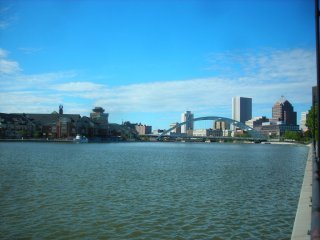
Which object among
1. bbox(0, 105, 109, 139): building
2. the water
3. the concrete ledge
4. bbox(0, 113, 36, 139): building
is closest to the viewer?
the concrete ledge

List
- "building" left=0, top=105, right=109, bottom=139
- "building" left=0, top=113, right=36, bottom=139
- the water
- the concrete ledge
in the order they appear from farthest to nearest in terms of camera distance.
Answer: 1. "building" left=0, top=105, right=109, bottom=139
2. "building" left=0, top=113, right=36, bottom=139
3. the water
4. the concrete ledge

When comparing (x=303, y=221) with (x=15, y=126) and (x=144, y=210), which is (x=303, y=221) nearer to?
(x=144, y=210)

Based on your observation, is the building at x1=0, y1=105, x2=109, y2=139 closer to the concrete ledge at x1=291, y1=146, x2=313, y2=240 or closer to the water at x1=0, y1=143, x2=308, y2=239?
the water at x1=0, y1=143, x2=308, y2=239

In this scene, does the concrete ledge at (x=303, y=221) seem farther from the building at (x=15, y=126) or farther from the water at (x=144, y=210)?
the building at (x=15, y=126)

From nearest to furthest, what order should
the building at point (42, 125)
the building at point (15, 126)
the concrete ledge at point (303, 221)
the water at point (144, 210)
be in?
1. the concrete ledge at point (303, 221)
2. the water at point (144, 210)
3. the building at point (15, 126)
4. the building at point (42, 125)

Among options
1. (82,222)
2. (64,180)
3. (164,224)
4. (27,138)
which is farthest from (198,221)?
(27,138)

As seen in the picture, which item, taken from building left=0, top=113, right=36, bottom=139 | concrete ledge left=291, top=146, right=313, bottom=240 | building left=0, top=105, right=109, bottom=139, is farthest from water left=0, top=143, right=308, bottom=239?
building left=0, top=105, right=109, bottom=139

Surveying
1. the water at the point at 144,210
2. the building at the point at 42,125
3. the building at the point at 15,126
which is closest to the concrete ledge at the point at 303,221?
the water at the point at 144,210

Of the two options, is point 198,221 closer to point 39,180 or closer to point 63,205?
point 63,205

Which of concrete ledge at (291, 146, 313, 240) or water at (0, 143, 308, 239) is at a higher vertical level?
concrete ledge at (291, 146, 313, 240)

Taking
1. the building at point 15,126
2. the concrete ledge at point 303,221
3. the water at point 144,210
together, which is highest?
the building at point 15,126

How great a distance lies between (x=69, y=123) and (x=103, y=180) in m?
151

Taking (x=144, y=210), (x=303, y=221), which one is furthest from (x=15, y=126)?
(x=303, y=221)

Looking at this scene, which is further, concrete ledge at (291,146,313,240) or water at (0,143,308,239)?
water at (0,143,308,239)
